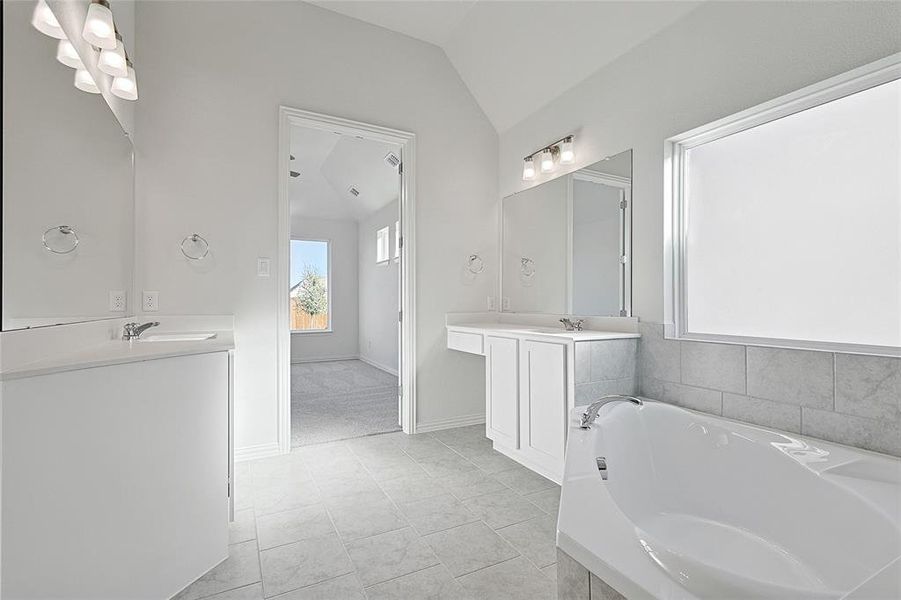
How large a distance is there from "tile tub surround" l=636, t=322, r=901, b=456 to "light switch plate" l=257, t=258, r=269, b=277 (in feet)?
8.00

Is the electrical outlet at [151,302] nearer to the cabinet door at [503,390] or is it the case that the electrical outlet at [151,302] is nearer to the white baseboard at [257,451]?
the white baseboard at [257,451]

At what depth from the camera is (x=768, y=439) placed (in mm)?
1572

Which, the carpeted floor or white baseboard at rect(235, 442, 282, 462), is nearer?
white baseboard at rect(235, 442, 282, 462)

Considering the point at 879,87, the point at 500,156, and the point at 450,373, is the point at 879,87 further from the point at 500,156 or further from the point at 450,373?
the point at 450,373

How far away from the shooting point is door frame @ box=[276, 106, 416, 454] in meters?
2.86

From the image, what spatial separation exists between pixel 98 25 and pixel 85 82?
0.28 m

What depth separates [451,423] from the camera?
347 cm

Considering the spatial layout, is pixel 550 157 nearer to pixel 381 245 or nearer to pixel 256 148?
pixel 256 148

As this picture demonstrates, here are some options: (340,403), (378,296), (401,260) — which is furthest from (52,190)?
(378,296)

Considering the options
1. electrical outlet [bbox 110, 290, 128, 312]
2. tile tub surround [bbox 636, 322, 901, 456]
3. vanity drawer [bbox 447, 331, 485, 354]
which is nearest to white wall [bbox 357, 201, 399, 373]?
vanity drawer [bbox 447, 331, 485, 354]

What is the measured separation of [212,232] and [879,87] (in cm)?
337

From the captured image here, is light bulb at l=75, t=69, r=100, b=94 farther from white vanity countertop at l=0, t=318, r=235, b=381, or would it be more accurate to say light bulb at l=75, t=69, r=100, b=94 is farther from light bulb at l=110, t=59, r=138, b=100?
white vanity countertop at l=0, t=318, r=235, b=381

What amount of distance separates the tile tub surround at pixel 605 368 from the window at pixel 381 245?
14.4ft

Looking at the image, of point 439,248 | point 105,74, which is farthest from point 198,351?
point 439,248
